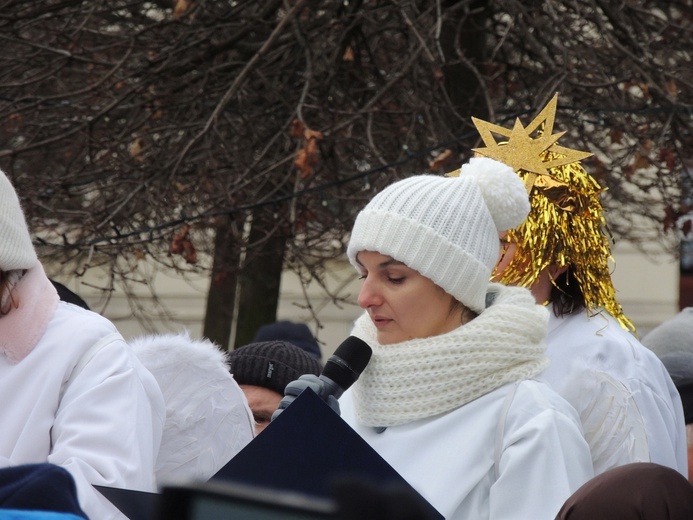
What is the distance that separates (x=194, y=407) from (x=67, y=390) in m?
0.51

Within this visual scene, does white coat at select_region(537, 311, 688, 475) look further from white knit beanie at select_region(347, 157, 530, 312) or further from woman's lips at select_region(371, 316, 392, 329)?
woman's lips at select_region(371, 316, 392, 329)

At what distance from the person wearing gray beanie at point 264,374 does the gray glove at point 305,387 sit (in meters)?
1.49

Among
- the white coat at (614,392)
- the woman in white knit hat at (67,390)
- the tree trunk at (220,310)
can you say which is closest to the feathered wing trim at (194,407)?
the woman in white knit hat at (67,390)

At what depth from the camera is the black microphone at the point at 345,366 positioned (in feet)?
9.29

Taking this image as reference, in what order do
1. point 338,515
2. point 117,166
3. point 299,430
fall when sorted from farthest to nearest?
point 117,166
point 299,430
point 338,515

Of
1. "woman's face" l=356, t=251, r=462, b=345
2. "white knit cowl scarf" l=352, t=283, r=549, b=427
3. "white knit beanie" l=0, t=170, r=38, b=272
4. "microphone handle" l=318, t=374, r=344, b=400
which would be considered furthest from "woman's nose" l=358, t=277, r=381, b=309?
"white knit beanie" l=0, t=170, r=38, b=272

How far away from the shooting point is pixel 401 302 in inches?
121

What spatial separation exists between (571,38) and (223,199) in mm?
2150

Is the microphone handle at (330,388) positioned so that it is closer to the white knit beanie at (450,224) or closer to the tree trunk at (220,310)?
the white knit beanie at (450,224)

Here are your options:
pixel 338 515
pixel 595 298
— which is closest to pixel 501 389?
pixel 595 298

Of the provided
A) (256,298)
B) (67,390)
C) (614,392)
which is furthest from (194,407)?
(256,298)

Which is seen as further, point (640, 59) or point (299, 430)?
point (640, 59)

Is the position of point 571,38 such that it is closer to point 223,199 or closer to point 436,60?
point 436,60

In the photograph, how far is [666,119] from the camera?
7027mm
